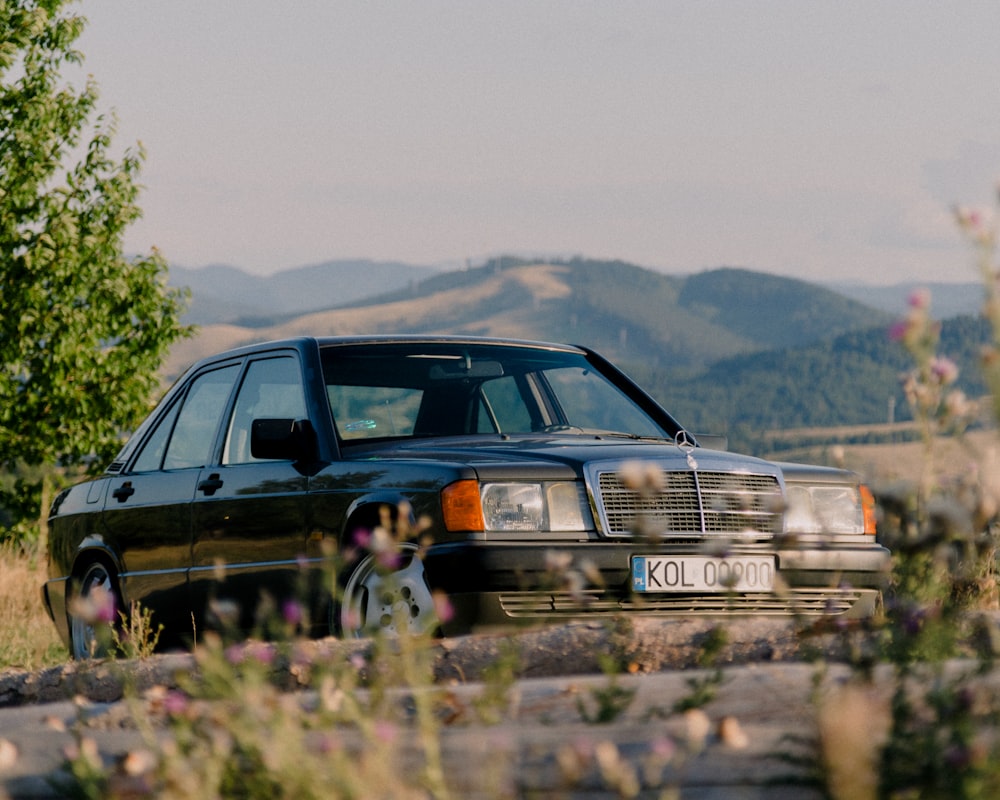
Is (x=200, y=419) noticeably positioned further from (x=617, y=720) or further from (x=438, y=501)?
(x=617, y=720)

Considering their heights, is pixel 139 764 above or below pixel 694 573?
above

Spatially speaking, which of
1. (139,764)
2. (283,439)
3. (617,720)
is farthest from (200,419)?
(139,764)

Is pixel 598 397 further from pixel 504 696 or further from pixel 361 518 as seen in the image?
pixel 504 696

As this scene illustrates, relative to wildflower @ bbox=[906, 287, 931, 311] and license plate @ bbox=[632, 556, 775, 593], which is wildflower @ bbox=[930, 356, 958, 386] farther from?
license plate @ bbox=[632, 556, 775, 593]

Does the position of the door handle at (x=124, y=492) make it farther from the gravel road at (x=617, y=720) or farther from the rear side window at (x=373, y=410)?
the gravel road at (x=617, y=720)

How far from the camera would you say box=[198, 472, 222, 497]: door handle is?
723 centimetres

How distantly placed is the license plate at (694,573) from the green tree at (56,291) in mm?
15566

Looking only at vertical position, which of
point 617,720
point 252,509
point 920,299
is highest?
point 920,299

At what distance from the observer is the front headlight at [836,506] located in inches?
262

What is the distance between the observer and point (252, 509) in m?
6.92

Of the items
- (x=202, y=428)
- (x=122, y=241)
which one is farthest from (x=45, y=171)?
(x=202, y=428)

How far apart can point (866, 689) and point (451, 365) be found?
4.34 m

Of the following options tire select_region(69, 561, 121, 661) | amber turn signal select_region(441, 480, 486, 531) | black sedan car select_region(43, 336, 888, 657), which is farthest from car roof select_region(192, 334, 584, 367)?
amber turn signal select_region(441, 480, 486, 531)

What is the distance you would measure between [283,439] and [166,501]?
128 centimetres
